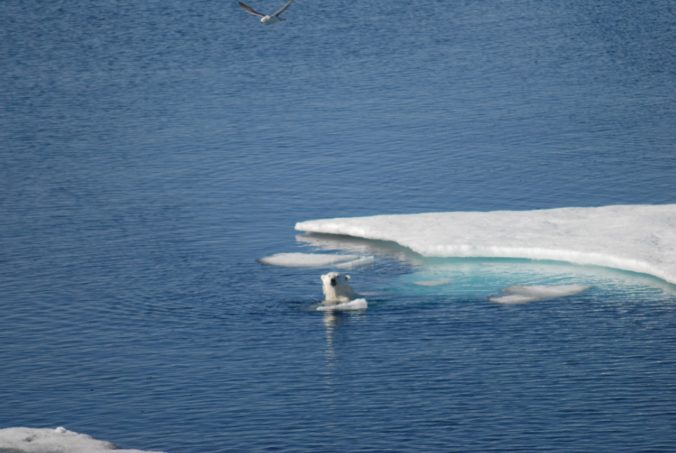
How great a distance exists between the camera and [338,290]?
29.3 m

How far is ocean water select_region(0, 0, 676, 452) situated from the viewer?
24.9 metres

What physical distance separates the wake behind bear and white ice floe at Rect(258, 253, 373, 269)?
208 centimetres

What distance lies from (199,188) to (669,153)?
13216 millimetres

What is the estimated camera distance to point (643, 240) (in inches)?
1219

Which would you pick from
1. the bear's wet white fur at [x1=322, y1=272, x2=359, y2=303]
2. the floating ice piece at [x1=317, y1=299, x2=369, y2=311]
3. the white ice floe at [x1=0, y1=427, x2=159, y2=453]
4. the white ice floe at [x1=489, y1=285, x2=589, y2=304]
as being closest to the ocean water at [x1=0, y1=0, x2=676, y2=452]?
the floating ice piece at [x1=317, y1=299, x2=369, y2=311]

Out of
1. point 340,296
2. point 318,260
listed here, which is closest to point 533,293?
point 340,296

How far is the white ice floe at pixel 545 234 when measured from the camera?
1189 inches

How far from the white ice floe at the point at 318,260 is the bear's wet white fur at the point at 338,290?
6.73 feet

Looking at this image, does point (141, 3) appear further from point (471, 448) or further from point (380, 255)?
point (471, 448)

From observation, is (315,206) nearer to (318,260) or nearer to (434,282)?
(318,260)

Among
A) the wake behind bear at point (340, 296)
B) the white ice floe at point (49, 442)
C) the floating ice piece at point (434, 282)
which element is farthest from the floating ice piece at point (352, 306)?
the white ice floe at point (49, 442)

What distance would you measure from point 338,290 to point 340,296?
0.14 metres

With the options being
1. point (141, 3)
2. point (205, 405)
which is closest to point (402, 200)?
point (205, 405)

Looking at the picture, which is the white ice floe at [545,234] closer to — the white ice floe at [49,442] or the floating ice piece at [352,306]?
the floating ice piece at [352,306]
